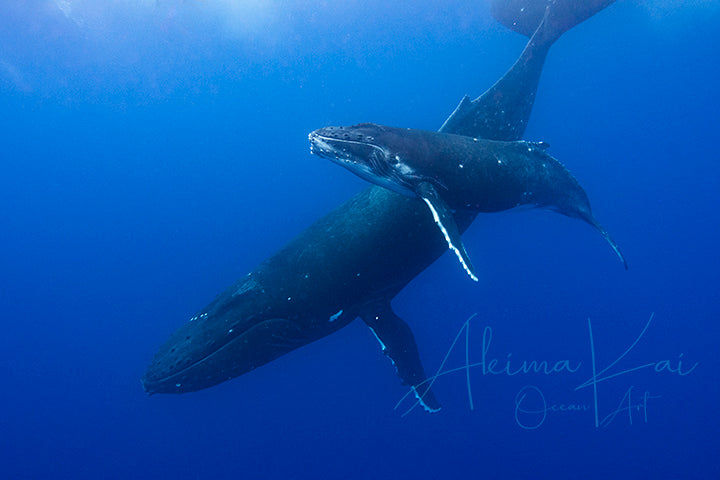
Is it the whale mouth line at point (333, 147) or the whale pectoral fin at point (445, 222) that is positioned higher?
the whale mouth line at point (333, 147)

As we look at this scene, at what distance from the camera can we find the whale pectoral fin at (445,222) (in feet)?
14.5

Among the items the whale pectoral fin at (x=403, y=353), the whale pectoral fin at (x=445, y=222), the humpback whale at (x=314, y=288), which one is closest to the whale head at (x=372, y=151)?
the whale pectoral fin at (x=445, y=222)

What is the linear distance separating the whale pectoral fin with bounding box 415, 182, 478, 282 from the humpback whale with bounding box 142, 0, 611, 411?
167cm

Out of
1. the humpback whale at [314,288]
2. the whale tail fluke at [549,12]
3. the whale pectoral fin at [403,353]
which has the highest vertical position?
the whale tail fluke at [549,12]

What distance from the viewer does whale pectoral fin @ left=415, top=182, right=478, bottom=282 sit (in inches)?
174

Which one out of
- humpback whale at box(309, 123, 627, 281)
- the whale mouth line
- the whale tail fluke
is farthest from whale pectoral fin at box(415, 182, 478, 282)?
the whale tail fluke

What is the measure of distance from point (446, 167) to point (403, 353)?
4.57 metres

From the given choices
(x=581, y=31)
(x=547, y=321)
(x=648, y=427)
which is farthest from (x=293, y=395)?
(x=581, y=31)

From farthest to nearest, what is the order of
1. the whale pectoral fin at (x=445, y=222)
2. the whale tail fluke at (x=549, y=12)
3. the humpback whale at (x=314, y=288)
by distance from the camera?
1. the whale tail fluke at (x=549, y=12)
2. the humpback whale at (x=314, y=288)
3. the whale pectoral fin at (x=445, y=222)

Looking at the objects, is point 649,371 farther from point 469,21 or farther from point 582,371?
point 469,21

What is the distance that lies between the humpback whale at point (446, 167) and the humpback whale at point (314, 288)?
854 mm

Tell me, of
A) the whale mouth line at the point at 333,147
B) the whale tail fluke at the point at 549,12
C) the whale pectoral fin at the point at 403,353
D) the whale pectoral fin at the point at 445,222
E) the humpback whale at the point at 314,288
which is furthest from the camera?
the whale tail fluke at the point at 549,12

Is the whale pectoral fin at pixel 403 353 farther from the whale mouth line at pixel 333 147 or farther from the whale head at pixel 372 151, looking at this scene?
the whale mouth line at pixel 333 147

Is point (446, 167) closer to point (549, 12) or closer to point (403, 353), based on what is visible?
point (403, 353)
